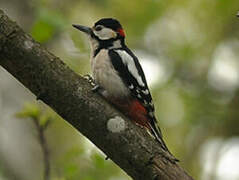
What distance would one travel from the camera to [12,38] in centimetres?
318

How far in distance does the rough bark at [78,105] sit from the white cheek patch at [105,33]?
4.91 ft

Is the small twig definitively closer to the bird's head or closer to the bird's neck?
the bird's neck

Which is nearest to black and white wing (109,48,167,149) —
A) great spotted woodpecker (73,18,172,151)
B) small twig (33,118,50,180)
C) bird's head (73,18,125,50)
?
great spotted woodpecker (73,18,172,151)

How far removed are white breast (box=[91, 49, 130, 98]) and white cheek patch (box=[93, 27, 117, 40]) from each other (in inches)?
13.9

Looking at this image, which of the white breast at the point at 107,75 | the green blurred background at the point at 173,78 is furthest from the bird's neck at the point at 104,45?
the green blurred background at the point at 173,78

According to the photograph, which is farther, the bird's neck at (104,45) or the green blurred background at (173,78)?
the green blurred background at (173,78)

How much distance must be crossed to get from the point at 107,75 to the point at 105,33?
2.11 ft

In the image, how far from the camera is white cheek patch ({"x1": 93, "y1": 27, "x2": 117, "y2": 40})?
482 centimetres

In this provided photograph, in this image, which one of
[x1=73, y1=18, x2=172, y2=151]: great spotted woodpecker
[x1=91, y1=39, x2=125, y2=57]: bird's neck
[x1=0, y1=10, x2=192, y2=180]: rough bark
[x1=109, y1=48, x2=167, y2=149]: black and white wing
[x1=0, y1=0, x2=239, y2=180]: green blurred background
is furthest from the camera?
[x1=0, y1=0, x2=239, y2=180]: green blurred background

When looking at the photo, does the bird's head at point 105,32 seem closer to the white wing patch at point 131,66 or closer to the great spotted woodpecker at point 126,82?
the great spotted woodpecker at point 126,82

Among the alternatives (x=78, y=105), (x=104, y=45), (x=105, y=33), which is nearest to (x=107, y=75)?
(x=104, y=45)

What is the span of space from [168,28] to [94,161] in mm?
5083

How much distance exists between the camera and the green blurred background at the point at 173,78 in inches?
262

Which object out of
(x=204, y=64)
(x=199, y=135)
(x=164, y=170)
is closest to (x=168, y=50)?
(x=204, y=64)
